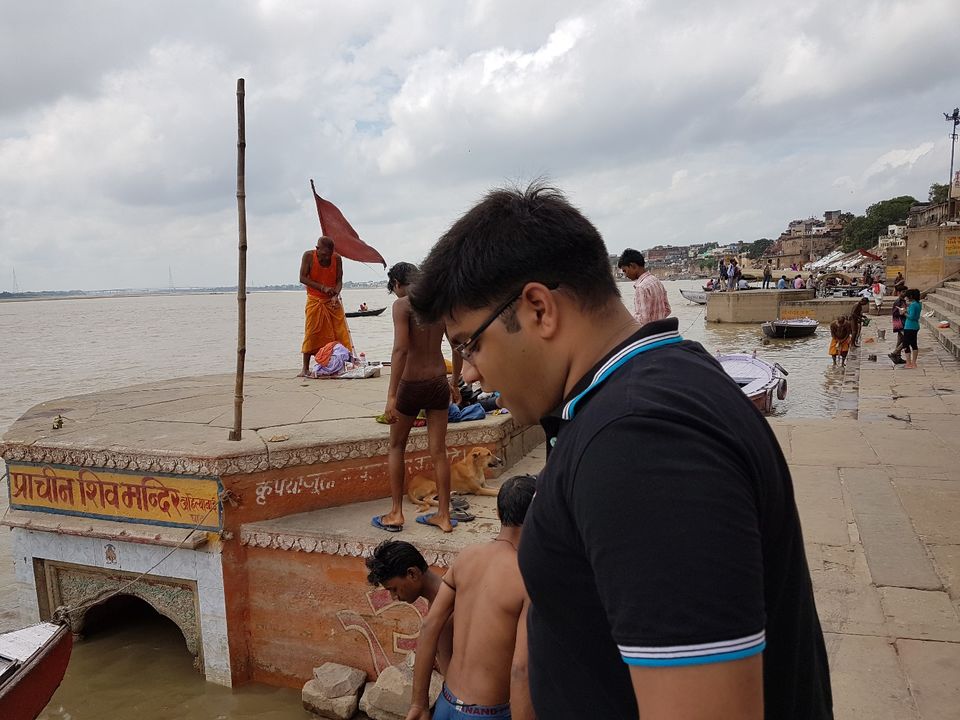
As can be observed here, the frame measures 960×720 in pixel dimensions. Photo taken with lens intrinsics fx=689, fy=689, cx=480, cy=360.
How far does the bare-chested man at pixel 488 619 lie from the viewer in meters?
2.52

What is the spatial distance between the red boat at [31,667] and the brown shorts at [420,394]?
243 cm

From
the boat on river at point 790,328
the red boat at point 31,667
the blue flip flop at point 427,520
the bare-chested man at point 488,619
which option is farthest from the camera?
the boat on river at point 790,328

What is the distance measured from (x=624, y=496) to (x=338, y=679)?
4.10 m

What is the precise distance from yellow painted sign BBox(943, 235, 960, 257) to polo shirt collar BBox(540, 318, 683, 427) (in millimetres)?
32298

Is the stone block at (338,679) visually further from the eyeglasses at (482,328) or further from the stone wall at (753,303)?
the stone wall at (753,303)

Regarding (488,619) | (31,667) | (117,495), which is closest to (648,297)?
(488,619)

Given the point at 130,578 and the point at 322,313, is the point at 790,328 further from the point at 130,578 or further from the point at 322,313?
the point at 130,578

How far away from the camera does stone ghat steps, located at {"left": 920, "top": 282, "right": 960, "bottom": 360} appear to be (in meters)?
14.6

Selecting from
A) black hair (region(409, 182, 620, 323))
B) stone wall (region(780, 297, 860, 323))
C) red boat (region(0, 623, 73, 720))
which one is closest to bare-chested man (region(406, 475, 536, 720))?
black hair (region(409, 182, 620, 323))

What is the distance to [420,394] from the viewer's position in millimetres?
4047

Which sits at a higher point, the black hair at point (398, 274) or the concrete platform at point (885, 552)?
the black hair at point (398, 274)

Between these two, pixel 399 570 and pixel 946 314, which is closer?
pixel 399 570

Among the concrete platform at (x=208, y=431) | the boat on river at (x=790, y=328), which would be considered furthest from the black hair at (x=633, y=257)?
the boat on river at (x=790, y=328)

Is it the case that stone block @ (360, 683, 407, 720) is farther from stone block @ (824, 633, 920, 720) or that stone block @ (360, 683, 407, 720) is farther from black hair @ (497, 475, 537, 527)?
stone block @ (824, 633, 920, 720)
